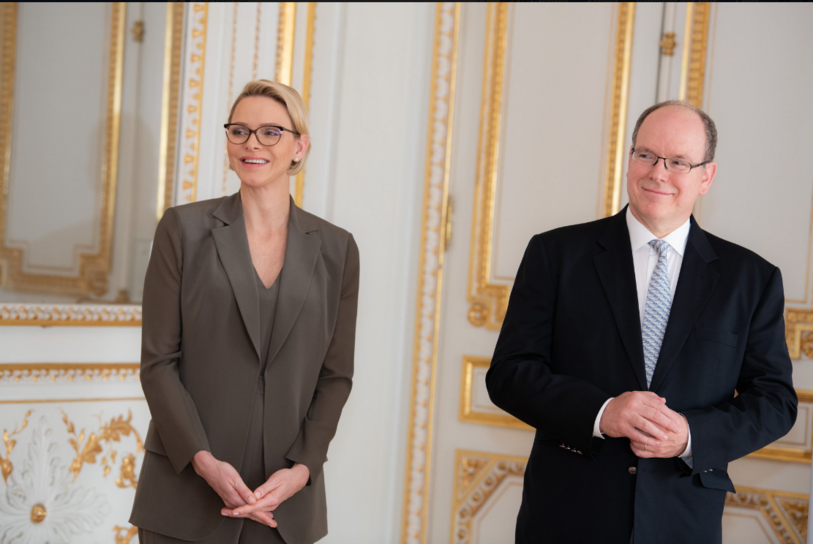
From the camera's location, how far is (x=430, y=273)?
316 cm

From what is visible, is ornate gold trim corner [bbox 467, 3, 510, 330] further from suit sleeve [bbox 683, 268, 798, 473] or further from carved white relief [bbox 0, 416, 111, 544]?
carved white relief [bbox 0, 416, 111, 544]

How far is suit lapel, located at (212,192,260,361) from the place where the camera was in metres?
1.58

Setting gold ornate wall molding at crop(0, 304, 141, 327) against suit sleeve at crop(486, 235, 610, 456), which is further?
gold ornate wall molding at crop(0, 304, 141, 327)

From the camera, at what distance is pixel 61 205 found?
11.1 ft

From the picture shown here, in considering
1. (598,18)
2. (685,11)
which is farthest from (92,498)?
(685,11)

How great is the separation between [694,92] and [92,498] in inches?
102

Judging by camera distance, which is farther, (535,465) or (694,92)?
(694,92)

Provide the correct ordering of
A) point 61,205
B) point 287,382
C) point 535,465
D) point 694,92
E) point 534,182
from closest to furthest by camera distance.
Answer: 1. point 287,382
2. point 535,465
3. point 694,92
4. point 534,182
5. point 61,205

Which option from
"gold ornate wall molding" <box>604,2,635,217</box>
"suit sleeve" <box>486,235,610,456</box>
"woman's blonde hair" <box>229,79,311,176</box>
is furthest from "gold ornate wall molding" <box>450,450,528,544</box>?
"woman's blonde hair" <box>229,79,311,176</box>

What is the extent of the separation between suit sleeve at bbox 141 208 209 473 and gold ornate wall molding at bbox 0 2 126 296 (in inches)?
74.1

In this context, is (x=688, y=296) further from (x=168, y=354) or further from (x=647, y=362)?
(x=168, y=354)

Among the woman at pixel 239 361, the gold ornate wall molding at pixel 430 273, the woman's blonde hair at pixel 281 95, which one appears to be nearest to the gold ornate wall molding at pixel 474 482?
the gold ornate wall molding at pixel 430 273

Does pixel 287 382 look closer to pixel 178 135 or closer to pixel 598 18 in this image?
pixel 178 135

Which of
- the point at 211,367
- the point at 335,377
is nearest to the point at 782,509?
the point at 335,377
